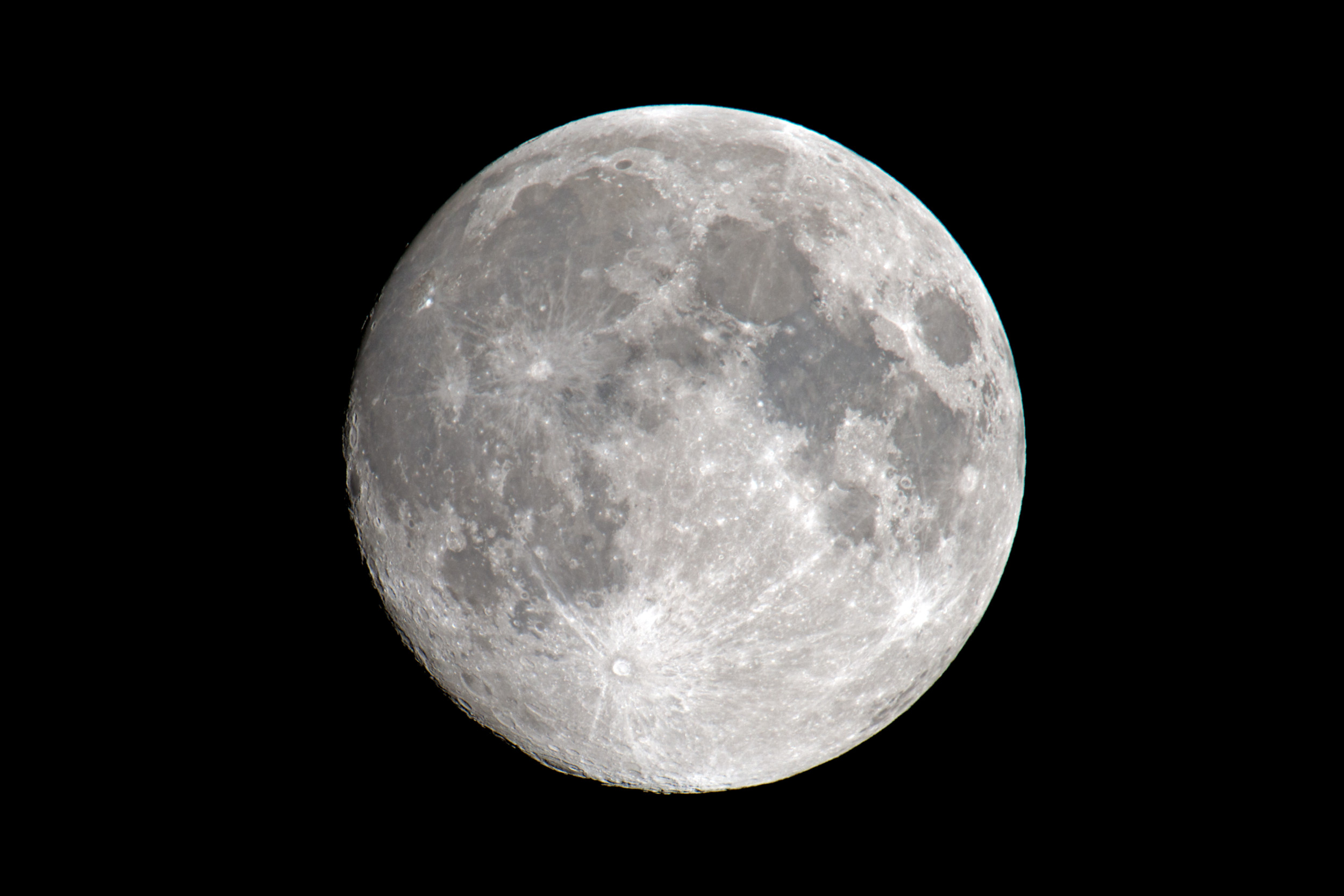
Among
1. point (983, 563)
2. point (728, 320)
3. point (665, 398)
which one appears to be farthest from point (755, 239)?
point (983, 563)

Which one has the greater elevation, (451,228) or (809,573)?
(451,228)

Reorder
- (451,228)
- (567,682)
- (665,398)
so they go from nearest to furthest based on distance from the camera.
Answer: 1. (665,398)
2. (567,682)
3. (451,228)

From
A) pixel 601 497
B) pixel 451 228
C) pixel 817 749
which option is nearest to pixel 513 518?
pixel 601 497

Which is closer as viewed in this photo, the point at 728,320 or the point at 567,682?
the point at 728,320

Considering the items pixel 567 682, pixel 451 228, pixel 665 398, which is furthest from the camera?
pixel 451 228

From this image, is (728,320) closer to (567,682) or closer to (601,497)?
(601,497)

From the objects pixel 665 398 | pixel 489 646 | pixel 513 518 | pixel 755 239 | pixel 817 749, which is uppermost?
pixel 755 239

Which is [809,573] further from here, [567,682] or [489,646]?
[489,646]
